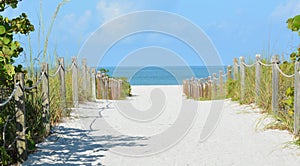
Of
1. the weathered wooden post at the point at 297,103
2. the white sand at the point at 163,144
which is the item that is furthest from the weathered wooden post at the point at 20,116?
the weathered wooden post at the point at 297,103

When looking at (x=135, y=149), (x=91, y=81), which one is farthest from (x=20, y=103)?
(x=91, y=81)

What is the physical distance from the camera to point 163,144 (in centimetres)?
682

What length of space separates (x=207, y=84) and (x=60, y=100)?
9553 millimetres

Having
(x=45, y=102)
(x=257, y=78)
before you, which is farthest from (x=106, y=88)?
(x=45, y=102)

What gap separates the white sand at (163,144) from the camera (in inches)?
224

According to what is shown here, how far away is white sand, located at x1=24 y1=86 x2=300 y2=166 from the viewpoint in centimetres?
569

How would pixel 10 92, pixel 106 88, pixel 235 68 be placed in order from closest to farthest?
pixel 10 92
pixel 235 68
pixel 106 88

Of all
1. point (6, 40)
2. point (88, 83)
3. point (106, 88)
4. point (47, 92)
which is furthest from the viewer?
point (106, 88)

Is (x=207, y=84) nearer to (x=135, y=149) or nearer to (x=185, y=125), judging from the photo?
(x=185, y=125)

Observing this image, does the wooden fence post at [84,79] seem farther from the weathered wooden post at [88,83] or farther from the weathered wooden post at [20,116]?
the weathered wooden post at [20,116]

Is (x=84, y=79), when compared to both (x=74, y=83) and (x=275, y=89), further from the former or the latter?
(x=275, y=89)

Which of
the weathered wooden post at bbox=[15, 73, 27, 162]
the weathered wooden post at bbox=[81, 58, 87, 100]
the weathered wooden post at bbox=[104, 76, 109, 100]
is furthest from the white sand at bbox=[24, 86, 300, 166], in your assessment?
the weathered wooden post at bbox=[104, 76, 109, 100]

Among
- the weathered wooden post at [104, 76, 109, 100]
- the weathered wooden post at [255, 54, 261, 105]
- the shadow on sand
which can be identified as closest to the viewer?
the shadow on sand

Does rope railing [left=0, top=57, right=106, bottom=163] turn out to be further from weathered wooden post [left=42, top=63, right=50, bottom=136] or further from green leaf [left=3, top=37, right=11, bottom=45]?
green leaf [left=3, top=37, right=11, bottom=45]
